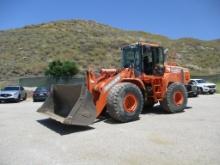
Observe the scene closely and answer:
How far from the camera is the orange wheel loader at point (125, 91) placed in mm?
11231

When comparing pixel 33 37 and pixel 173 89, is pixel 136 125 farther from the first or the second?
pixel 33 37

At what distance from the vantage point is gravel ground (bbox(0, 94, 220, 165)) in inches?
297

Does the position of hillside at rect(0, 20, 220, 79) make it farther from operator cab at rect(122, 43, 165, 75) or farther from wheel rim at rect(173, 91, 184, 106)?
wheel rim at rect(173, 91, 184, 106)

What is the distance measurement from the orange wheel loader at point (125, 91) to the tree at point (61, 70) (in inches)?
1180

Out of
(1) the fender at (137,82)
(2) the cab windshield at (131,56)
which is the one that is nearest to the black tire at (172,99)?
(1) the fender at (137,82)

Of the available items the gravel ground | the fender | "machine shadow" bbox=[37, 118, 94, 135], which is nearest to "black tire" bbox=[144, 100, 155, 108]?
the fender

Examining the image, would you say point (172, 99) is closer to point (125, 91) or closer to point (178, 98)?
point (178, 98)

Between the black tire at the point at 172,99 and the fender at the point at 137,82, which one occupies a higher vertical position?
the fender at the point at 137,82

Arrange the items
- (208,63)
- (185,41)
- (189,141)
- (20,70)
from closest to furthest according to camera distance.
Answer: (189,141) < (20,70) < (208,63) < (185,41)

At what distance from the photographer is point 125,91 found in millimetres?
12336

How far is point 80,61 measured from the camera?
53812 millimetres

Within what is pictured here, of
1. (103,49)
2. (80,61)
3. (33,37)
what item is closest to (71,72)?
(80,61)

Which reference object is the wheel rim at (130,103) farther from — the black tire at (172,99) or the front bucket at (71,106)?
the black tire at (172,99)

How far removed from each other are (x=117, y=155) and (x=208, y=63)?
59841 mm
